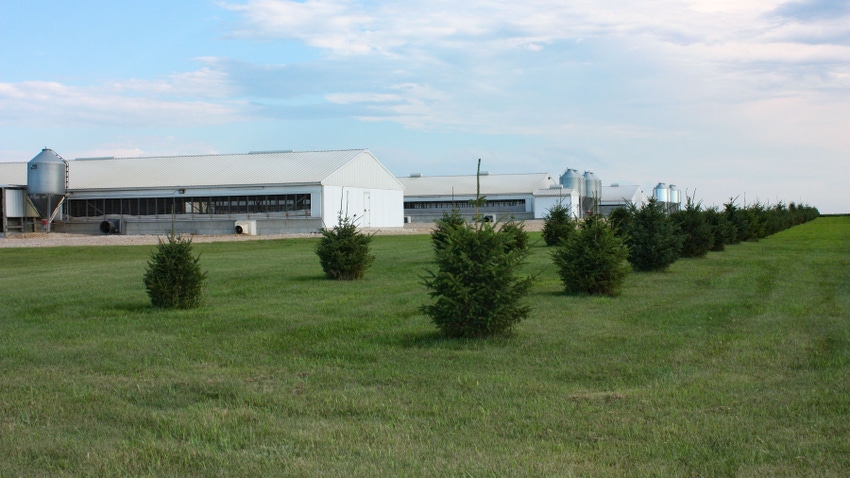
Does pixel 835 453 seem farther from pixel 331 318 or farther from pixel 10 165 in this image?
pixel 10 165

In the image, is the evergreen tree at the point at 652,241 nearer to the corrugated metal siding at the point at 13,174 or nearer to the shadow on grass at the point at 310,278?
the shadow on grass at the point at 310,278

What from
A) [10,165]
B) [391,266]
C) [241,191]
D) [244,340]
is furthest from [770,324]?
[10,165]

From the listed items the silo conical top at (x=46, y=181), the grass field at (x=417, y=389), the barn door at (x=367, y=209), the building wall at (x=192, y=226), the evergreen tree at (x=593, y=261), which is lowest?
the grass field at (x=417, y=389)

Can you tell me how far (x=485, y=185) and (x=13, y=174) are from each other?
42.2m

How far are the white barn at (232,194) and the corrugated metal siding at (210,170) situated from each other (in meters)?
0.07

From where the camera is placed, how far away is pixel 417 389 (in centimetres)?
778

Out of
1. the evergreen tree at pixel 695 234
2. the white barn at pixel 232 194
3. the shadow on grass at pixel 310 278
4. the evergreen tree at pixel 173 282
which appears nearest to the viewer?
the evergreen tree at pixel 173 282

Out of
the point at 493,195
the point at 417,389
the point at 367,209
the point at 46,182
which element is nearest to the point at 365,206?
the point at 367,209

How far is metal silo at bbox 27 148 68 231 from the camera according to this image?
171 ft

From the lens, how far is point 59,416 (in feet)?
22.7

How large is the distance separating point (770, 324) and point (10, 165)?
216 ft

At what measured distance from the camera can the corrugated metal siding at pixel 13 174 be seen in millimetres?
60250

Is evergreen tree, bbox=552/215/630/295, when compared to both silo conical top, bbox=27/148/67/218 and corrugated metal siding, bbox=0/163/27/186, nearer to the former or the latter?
silo conical top, bbox=27/148/67/218

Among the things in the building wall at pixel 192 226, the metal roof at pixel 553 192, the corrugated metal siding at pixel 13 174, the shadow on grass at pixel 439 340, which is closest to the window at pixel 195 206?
the building wall at pixel 192 226
